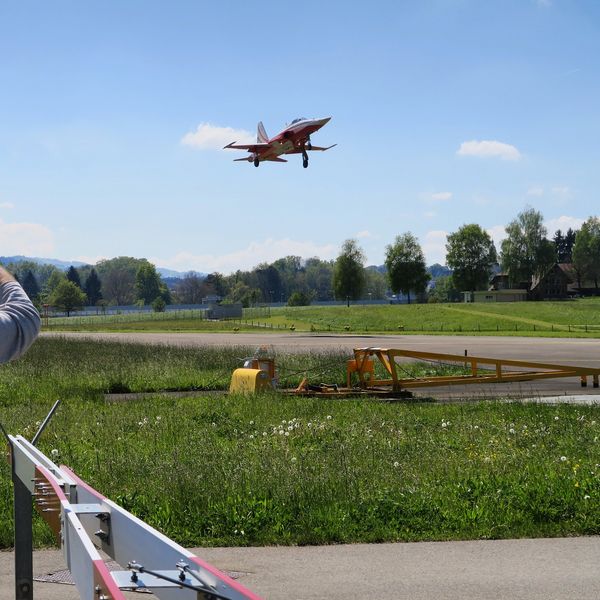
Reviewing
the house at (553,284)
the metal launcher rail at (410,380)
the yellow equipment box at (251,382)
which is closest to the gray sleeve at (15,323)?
the yellow equipment box at (251,382)

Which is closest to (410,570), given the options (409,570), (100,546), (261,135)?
(409,570)

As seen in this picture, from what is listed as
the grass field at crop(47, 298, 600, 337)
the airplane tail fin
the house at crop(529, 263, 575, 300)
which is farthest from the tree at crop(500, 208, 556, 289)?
the airplane tail fin

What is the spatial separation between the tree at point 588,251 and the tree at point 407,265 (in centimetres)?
3628

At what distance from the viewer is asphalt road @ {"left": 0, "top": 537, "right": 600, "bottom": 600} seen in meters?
5.75

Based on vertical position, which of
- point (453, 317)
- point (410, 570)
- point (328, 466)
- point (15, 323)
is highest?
point (15, 323)

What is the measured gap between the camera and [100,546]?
3.26 metres

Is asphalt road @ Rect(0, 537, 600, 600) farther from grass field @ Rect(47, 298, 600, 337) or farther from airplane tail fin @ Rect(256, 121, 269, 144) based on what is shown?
grass field @ Rect(47, 298, 600, 337)

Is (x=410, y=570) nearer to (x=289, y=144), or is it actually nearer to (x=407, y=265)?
(x=289, y=144)

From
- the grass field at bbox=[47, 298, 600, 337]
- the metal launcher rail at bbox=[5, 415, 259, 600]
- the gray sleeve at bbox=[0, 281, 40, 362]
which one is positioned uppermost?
the gray sleeve at bbox=[0, 281, 40, 362]

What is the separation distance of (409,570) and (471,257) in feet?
518

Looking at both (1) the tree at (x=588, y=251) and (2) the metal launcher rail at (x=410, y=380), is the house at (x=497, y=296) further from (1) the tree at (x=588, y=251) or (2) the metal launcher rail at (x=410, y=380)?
(2) the metal launcher rail at (x=410, y=380)

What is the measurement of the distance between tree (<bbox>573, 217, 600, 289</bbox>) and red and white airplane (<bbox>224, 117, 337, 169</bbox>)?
460ft

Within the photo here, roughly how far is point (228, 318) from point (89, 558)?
369 ft

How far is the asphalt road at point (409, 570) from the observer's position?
18.9 feet
